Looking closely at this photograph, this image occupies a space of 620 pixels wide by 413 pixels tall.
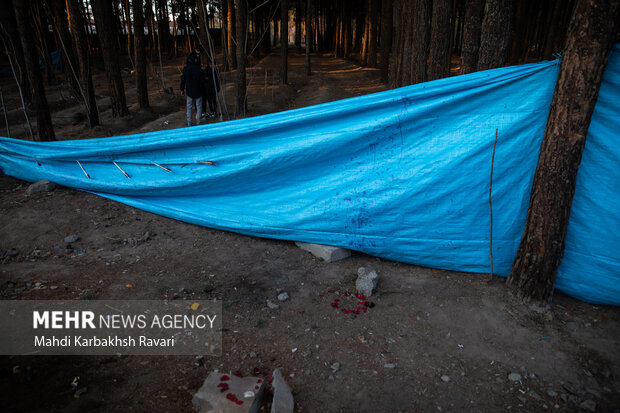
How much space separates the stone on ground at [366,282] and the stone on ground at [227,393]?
45.9 inches

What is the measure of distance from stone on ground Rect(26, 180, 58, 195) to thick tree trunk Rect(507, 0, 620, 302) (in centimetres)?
513

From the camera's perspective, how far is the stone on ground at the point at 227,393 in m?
1.90

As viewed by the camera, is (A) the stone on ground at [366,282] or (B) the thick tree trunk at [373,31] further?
(B) the thick tree trunk at [373,31]

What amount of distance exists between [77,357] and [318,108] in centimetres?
257

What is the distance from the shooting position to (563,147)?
8.25 feet

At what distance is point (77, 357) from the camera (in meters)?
2.33

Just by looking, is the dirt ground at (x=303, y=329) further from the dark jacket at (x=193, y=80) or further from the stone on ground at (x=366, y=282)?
the dark jacket at (x=193, y=80)

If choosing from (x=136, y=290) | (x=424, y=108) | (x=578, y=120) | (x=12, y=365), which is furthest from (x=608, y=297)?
(x=12, y=365)

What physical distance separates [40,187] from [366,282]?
4.13m

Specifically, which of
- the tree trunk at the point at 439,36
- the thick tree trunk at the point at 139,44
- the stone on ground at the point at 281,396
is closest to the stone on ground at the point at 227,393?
the stone on ground at the point at 281,396

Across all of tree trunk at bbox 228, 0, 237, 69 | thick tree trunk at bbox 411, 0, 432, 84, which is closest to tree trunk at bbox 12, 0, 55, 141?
thick tree trunk at bbox 411, 0, 432, 84

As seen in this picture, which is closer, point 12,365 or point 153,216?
point 12,365

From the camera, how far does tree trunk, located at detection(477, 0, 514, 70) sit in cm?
339

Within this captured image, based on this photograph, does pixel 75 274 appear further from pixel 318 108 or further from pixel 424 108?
pixel 424 108
